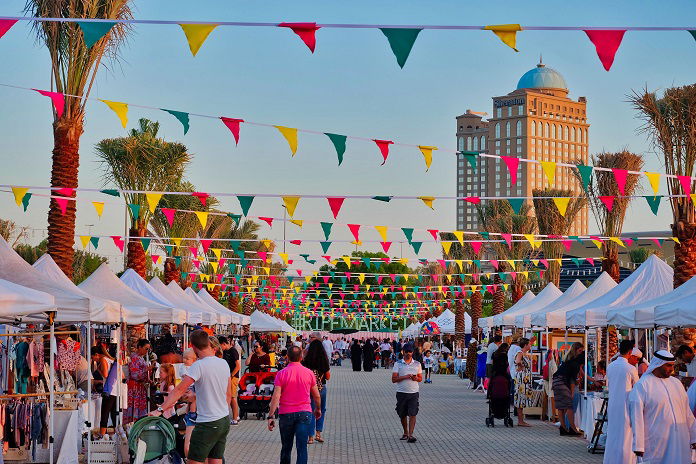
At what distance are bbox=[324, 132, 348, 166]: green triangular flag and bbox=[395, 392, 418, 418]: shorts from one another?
13.5ft

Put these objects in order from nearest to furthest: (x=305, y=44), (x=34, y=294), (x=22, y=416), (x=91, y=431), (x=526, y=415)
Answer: (x=305, y=44), (x=34, y=294), (x=22, y=416), (x=91, y=431), (x=526, y=415)

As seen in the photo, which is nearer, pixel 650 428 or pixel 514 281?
pixel 650 428

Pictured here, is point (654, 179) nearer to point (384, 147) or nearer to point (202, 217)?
point (384, 147)

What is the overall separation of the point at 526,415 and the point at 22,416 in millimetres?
13955

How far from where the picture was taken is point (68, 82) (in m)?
23.1

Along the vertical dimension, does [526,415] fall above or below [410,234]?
below

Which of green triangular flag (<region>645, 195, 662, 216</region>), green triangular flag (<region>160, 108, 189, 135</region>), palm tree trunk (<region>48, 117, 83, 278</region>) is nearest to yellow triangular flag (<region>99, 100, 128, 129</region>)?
green triangular flag (<region>160, 108, 189, 135</region>)

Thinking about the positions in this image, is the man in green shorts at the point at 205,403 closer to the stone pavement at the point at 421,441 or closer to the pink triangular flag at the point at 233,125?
the stone pavement at the point at 421,441

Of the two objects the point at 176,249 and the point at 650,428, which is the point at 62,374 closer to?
the point at 650,428

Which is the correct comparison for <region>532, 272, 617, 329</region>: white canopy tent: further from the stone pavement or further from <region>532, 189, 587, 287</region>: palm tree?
<region>532, 189, 587, 287</region>: palm tree

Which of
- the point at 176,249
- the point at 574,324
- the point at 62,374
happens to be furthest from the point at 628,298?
the point at 176,249

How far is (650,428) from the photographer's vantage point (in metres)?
10.9

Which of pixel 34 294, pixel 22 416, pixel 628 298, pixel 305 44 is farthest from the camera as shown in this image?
pixel 628 298

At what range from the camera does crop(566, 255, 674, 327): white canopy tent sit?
20.7 meters
